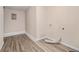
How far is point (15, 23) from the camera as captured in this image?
187 cm

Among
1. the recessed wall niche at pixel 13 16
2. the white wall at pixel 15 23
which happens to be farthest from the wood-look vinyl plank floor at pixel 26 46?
the recessed wall niche at pixel 13 16

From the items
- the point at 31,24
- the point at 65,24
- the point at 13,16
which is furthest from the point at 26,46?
the point at 65,24

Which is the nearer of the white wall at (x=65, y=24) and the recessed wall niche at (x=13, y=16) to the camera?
the white wall at (x=65, y=24)

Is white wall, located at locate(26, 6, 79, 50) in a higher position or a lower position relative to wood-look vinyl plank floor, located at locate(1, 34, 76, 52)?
higher

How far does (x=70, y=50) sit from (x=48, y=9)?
0.83 m

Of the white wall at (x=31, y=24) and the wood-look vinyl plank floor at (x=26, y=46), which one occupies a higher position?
the white wall at (x=31, y=24)

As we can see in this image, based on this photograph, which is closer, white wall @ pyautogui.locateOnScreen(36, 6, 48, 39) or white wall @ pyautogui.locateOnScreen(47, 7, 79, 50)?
white wall @ pyautogui.locateOnScreen(47, 7, 79, 50)

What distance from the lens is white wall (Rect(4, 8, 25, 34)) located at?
1.77 m

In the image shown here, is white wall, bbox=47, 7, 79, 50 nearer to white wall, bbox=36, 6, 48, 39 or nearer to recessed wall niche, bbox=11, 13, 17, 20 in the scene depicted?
white wall, bbox=36, 6, 48, 39

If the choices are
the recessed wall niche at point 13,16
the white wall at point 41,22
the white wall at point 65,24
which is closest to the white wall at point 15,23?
the recessed wall niche at point 13,16

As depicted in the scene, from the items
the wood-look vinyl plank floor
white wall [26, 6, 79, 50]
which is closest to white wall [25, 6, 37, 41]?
white wall [26, 6, 79, 50]

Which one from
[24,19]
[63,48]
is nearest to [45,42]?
[63,48]

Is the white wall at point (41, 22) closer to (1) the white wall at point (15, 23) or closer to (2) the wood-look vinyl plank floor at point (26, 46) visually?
(2) the wood-look vinyl plank floor at point (26, 46)

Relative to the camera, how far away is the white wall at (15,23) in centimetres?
177
